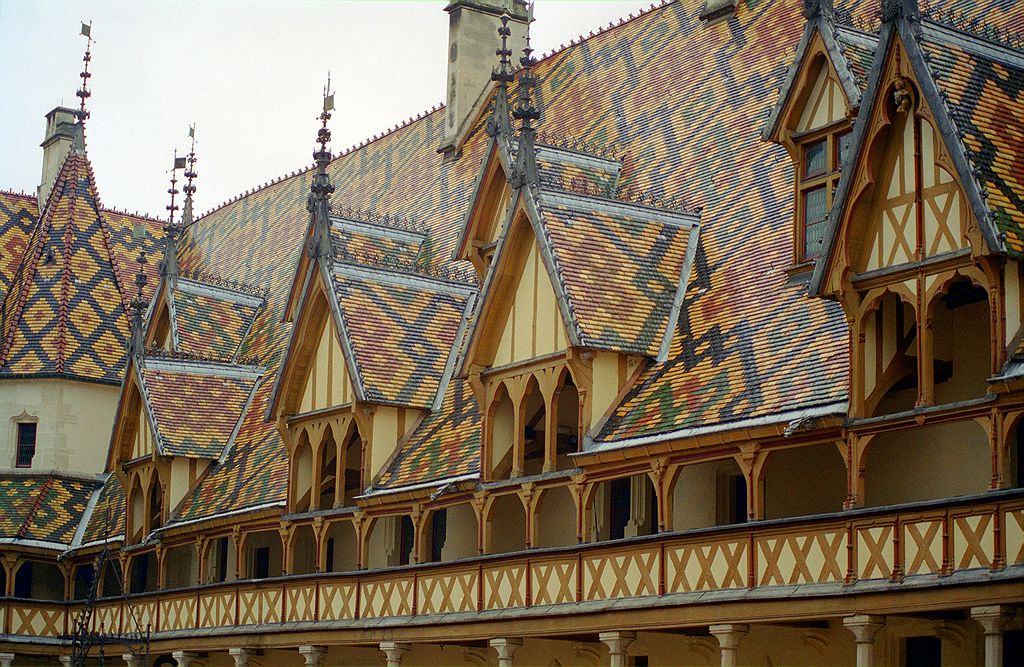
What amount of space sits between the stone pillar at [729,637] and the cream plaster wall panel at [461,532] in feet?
27.1

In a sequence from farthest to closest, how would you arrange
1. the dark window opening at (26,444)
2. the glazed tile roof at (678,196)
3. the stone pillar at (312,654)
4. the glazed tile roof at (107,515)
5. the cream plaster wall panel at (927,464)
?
the dark window opening at (26,444)
the glazed tile roof at (107,515)
the stone pillar at (312,654)
the glazed tile roof at (678,196)
the cream plaster wall panel at (927,464)

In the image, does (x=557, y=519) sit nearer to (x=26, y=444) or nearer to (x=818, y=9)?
(x=818, y=9)

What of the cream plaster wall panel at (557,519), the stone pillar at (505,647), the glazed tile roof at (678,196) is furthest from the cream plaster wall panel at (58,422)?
the stone pillar at (505,647)

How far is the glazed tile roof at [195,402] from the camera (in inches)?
1500

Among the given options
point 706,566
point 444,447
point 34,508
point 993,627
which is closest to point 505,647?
point 444,447

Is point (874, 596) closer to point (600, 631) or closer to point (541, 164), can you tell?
point (600, 631)

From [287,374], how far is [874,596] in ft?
48.2

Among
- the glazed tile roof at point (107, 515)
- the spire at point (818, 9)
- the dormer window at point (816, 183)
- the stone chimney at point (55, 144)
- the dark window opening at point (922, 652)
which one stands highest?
the stone chimney at point (55, 144)

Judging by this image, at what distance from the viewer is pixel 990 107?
73.5 ft

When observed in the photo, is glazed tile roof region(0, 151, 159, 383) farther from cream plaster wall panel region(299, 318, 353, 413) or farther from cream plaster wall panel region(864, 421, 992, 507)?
cream plaster wall panel region(864, 421, 992, 507)

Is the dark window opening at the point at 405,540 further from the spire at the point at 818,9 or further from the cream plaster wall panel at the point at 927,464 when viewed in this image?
the spire at the point at 818,9

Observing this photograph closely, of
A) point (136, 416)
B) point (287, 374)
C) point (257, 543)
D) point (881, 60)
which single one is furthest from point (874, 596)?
point (136, 416)

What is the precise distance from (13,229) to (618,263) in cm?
2581

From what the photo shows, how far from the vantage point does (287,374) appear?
3316 centimetres
